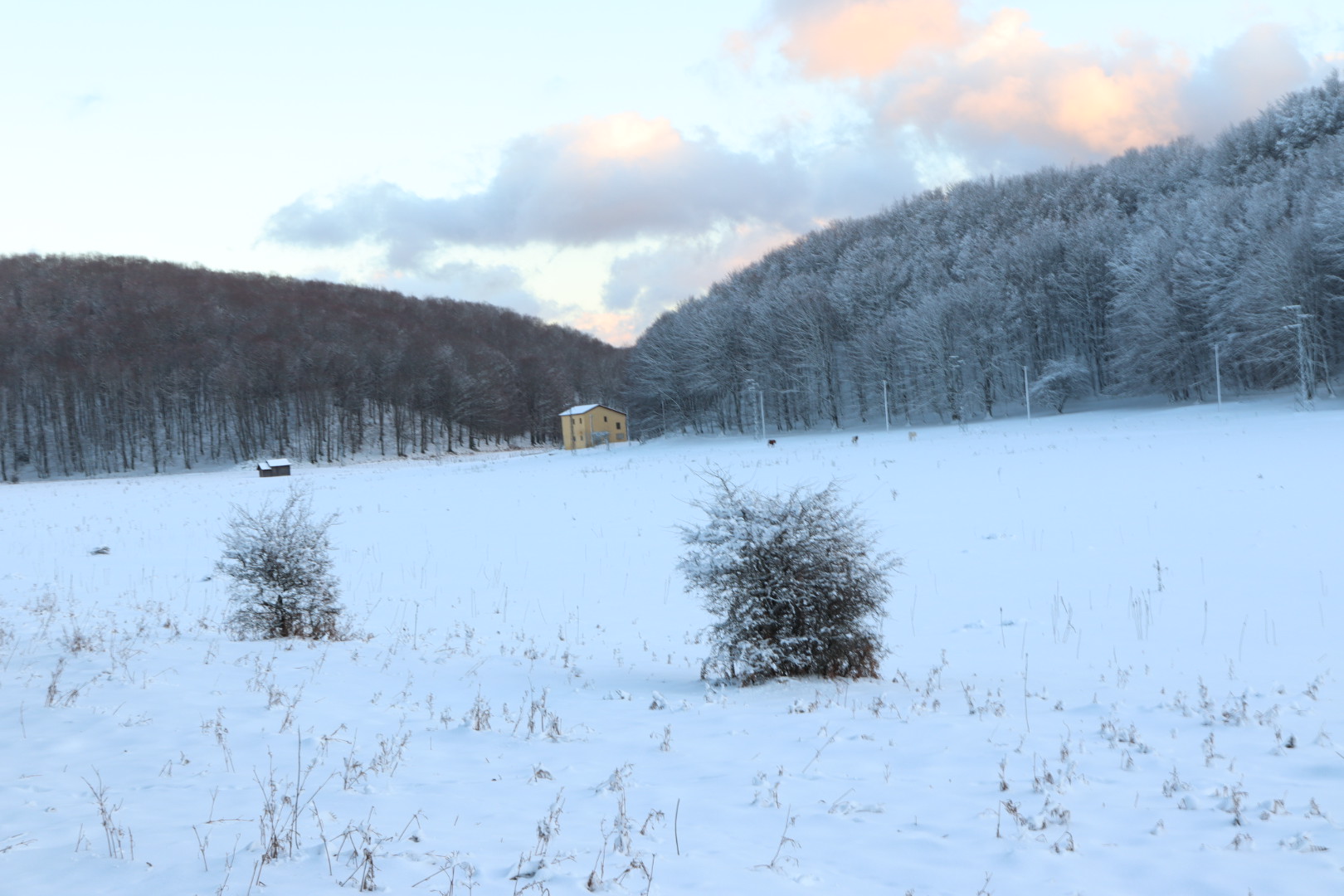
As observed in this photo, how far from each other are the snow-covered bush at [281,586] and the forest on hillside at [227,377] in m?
96.9

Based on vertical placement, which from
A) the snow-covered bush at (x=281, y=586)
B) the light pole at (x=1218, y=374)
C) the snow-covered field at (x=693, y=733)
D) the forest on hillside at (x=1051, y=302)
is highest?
the forest on hillside at (x=1051, y=302)

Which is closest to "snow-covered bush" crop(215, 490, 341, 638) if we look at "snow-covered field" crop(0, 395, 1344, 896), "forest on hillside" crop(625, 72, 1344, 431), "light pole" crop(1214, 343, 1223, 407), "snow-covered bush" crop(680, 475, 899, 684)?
"snow-covered field" crop(0, 395, 1344, 896)

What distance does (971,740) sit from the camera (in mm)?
6391

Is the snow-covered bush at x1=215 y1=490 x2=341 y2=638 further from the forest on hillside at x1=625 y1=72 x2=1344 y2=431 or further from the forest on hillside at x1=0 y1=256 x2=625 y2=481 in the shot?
the forest on hillside at x1=0 y1=256 x2=625 y2=481

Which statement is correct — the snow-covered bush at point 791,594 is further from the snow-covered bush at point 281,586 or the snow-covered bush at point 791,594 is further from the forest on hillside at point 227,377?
the forest on hillside at point 227,377

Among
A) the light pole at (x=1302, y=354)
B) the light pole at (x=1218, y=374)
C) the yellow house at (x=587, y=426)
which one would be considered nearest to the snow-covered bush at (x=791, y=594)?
the light pole at (x=1302, y=354)

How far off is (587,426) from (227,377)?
53062mm

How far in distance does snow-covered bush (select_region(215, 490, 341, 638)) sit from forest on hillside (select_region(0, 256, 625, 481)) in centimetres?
9686

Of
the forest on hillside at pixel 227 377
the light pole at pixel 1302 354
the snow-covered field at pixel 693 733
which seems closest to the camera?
the snow-covered field at pixel 693 733

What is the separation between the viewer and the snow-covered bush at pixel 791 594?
870 cm

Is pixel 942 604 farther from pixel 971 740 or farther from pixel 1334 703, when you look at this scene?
pixel 971 740

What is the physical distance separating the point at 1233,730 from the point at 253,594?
11.5 metres

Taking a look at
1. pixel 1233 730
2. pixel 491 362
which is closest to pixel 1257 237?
pixel 1233 730

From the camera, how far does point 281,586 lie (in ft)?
38.2
